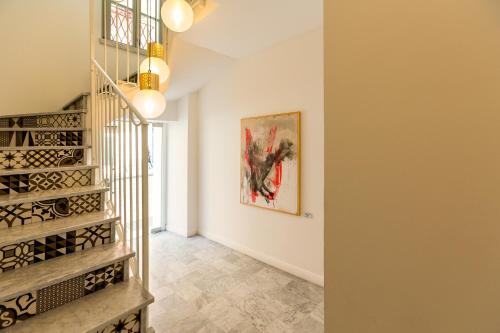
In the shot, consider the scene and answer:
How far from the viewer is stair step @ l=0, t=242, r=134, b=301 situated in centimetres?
125

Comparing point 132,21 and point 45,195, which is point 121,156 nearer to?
point 45,195

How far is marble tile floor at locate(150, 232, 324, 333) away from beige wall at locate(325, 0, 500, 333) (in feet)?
5.27

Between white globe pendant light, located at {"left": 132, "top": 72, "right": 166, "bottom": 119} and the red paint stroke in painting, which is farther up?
white globe pendant light, located at {"left": 132, "top": 72, "right": 166, "bottom": 119}

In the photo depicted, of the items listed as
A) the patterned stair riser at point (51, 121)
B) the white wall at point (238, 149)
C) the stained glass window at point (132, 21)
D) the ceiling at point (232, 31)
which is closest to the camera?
the ceiling at point (232, 31)

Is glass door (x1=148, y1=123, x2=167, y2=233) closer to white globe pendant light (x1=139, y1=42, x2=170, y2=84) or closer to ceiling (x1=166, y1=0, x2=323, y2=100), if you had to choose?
ceiling (x1=166, y1=0, x2=323, y2=100)

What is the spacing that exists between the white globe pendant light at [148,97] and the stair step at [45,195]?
70 cm

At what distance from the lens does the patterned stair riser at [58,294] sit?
123 centimetres

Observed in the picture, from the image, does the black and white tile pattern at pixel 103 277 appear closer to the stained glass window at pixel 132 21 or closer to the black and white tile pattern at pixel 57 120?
the black and white tile pattern at pixel 57 120

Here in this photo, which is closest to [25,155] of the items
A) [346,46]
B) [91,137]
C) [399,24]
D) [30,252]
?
[91,137]

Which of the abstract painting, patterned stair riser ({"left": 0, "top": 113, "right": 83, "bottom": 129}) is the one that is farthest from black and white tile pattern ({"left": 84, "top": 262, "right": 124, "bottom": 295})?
the abstract painting

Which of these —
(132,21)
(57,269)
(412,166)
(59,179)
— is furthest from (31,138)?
(412,166)

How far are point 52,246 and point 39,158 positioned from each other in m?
0.88

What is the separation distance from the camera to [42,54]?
3.17m

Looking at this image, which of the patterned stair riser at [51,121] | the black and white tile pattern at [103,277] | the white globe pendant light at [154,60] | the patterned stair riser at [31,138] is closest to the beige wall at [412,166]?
the black and white tile pattern at [103,277]
